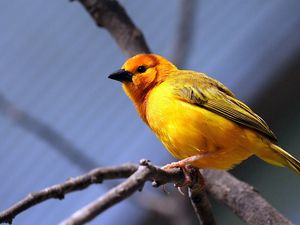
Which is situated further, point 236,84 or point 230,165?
point 236,84

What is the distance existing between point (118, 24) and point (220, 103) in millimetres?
1036

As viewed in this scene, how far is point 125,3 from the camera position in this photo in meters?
6.91

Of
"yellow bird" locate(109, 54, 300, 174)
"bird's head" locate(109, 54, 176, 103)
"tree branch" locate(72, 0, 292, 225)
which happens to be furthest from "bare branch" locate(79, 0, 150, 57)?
"yellow bird" locate(109, 54, 300, 174)

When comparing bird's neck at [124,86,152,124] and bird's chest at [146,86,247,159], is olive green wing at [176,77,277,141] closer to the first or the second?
bird's chest at [146,86,247,159]

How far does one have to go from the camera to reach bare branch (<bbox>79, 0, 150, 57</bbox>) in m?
4.74

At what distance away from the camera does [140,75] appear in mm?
4531

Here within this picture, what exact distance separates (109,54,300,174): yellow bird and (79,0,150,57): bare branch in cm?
58

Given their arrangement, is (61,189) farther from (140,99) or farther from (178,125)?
(140,99)

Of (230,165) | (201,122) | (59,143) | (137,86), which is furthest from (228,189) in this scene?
(59,143)

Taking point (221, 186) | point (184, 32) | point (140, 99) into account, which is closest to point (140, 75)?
point (140, 99)

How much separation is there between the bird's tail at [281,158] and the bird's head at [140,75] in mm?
913

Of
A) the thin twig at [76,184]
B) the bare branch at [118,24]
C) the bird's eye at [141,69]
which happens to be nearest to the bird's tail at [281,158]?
the thin twig at [76,184]

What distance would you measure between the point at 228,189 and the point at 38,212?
4.31m

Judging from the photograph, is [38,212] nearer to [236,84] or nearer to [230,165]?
[236,84]
